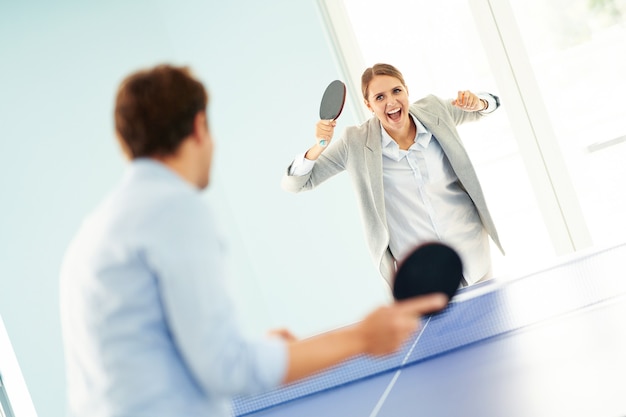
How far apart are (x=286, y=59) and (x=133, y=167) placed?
4.34 m

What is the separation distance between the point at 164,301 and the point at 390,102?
2.64 metres

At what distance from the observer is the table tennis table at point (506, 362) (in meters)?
2.17

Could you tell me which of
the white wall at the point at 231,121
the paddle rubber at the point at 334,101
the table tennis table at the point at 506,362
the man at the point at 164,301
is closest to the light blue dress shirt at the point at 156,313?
the man at the point at 164,301

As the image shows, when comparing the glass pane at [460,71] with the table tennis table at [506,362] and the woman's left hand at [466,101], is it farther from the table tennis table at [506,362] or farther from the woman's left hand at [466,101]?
the table tennis table at [506,362]

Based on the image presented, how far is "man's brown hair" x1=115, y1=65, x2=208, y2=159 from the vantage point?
1663 mm

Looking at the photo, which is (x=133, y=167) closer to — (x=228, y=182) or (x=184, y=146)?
(x=184, y=146)

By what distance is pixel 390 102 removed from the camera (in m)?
4.06

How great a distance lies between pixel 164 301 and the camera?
62.9 inches

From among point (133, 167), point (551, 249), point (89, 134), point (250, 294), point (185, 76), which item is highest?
point (89, 134)

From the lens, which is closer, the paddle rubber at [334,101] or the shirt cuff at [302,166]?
the paddle rubber at [334,101]

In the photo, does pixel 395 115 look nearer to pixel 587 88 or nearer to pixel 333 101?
pixel 333 101

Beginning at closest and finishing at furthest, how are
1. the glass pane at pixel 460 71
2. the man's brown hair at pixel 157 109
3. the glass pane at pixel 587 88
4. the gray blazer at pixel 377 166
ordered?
the man's brown hair at pixel 157 109, the gray blazer at pixel 377 166, the glass pane at pixel 587 88, the glass pane at pixel 460 71

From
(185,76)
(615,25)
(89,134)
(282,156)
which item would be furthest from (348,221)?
(185,76)

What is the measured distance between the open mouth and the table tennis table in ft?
3.21
